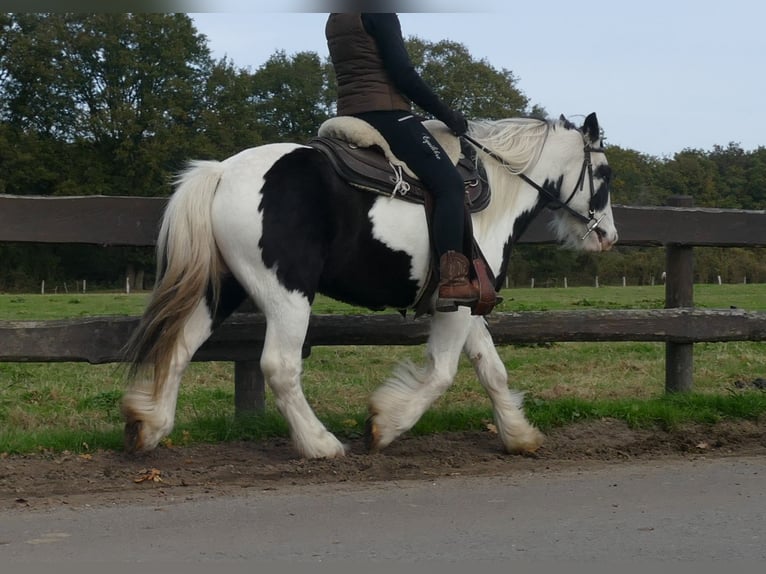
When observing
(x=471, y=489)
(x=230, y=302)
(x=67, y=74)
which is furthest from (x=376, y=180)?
(x=67, y=74)

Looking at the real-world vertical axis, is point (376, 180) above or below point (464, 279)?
above

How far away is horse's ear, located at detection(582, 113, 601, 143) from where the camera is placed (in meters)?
6.62

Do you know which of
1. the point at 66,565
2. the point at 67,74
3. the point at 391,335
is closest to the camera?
the point at 66,565

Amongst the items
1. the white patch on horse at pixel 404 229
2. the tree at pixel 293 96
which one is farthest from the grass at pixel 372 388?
the tree at pixel 293 96

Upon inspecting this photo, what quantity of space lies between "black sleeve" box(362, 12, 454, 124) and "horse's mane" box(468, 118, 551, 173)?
0.73m

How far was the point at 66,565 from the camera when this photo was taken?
11.1 ft

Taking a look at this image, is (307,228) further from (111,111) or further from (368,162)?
(111,111)

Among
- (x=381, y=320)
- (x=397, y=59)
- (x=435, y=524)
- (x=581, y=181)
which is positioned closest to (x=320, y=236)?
(x=397, y=59)

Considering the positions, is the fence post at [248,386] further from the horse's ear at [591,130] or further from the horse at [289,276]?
the horse's ear at [591,130]

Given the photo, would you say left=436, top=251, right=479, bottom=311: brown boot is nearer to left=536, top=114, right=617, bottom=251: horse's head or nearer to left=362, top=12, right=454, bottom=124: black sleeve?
left=362, top=12, right=454, bottom=124: black sleeve

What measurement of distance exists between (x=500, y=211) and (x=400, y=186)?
86cm

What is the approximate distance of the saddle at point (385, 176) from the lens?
18.0 ft

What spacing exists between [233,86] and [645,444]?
49715 mm

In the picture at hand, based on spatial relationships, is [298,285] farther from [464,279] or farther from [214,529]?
[214,529]
